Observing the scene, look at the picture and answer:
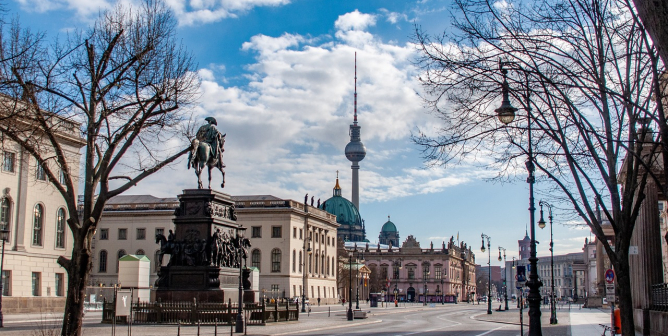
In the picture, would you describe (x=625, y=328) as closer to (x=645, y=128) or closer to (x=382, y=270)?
(x=645, y=128)

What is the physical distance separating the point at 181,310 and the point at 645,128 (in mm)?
21126

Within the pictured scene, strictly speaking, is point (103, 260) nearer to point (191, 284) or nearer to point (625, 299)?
point (191, 284)

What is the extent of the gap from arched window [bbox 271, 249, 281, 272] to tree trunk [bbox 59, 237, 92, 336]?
274ft

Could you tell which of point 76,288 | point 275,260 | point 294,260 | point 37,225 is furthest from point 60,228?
point 294,260

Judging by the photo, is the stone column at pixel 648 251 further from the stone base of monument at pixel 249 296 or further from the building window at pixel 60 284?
the building window at pixel 60 284

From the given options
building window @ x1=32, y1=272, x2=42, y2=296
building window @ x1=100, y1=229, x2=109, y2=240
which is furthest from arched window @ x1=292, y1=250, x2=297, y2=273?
building window @ x1=32, y1=272, x2=42, y2=296

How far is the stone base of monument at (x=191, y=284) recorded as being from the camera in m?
31.9

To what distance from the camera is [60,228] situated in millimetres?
57500

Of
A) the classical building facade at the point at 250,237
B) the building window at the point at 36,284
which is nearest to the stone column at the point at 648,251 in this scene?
the building window at the point at 36,284

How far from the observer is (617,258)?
18219mm

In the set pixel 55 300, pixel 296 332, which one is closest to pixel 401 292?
pixel 55 300

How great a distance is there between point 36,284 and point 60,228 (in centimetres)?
551

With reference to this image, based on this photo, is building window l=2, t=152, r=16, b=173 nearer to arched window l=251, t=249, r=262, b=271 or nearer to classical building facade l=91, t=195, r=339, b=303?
classical building facade l=91, t=195, r=339, b=303

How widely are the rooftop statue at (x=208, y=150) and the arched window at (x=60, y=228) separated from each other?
2631 cm
